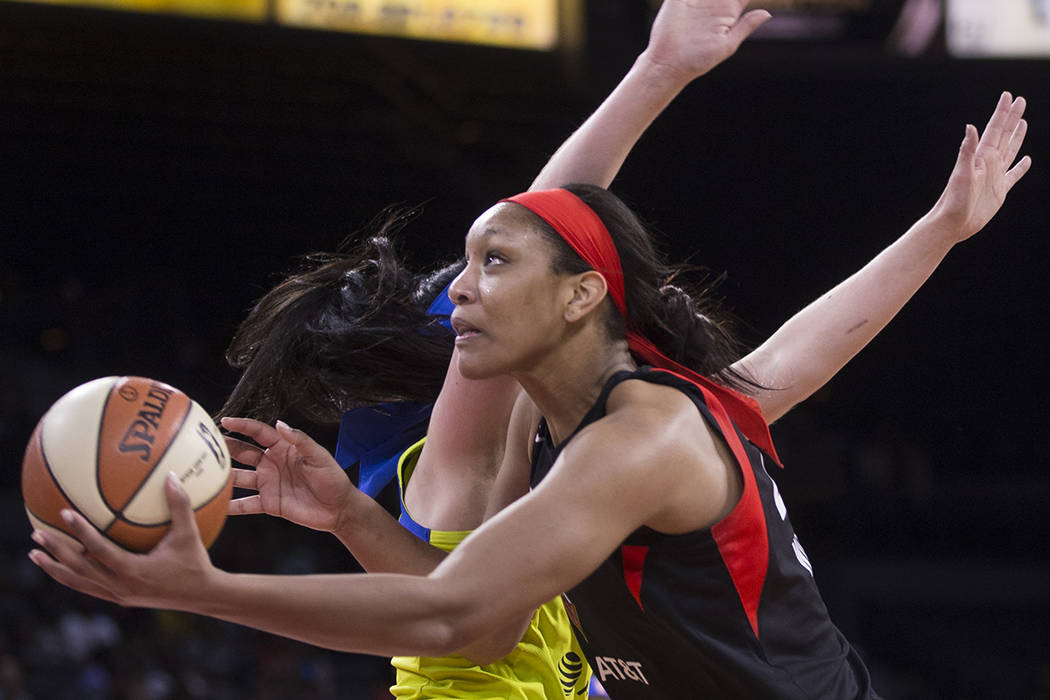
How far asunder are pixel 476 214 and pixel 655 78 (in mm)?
8052

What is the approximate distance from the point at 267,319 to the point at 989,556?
436 inches

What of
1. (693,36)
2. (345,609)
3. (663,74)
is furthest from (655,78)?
(345,609)

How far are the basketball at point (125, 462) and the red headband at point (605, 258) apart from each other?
0.69 meters

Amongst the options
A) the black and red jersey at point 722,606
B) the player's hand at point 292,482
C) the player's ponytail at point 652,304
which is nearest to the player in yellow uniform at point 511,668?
the player's hand at point 292,482

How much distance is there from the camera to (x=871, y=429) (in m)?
13.2

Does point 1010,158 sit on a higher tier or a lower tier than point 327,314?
higher

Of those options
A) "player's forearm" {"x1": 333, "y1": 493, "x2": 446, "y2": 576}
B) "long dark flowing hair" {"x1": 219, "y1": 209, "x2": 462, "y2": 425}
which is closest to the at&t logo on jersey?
"player's forearm" {"x1": 333, "y1": 493, "x2": 446, "y2": 576}

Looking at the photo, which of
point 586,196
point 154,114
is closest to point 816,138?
point 154,114

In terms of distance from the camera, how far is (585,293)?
2.33 meters

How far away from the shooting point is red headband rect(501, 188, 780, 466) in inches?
92.4

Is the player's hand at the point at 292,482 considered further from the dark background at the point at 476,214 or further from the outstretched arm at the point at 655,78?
the dark background at the point at 476,214

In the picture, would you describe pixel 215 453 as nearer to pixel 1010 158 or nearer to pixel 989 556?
pixel 1010 158

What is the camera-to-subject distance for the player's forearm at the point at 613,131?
9.26 feet

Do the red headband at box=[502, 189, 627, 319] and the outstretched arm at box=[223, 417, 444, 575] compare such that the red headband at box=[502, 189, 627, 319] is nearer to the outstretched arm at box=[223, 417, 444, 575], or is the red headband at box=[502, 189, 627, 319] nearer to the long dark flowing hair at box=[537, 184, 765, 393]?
the long dark flowing hair at box=[537, 184, 765, 393]
